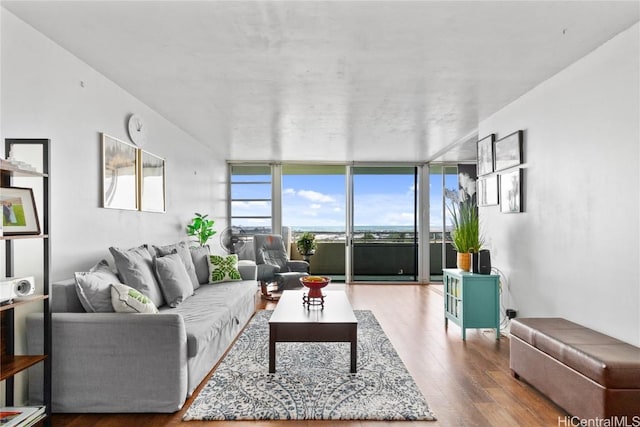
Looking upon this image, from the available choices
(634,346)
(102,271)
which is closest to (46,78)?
(102,271)

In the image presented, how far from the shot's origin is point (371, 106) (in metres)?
4.23

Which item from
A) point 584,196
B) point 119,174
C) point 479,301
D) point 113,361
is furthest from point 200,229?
point 584,196

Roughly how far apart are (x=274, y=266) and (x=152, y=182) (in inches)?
98.8

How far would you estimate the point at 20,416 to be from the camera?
2104mm

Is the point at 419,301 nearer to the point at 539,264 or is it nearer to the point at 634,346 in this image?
the point at 539,264

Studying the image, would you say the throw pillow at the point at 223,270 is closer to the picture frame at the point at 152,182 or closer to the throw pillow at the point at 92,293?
the picture frame at the point at 152,182

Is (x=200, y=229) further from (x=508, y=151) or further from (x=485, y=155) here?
(x=508, y=151)

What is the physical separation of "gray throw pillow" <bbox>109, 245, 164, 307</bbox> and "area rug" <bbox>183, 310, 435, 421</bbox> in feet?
2.81

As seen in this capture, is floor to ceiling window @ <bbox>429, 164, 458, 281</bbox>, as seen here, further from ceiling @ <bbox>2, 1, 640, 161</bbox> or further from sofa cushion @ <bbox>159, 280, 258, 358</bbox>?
sofa cushion @ <bbox>159, 280, 258, 358</bbox>

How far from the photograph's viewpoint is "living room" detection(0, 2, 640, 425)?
2.48 metres

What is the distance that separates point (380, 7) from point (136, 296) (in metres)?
2.41

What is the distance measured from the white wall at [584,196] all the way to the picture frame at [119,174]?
3.89 metres

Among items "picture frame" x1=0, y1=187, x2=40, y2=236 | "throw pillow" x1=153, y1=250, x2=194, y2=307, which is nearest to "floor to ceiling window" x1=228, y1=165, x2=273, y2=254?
"throw pillow" x1=153, y1=250, x2=194, y2=307

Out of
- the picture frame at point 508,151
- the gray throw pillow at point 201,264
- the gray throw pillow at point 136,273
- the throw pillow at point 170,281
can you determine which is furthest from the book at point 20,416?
the picture frame at point 508,151
